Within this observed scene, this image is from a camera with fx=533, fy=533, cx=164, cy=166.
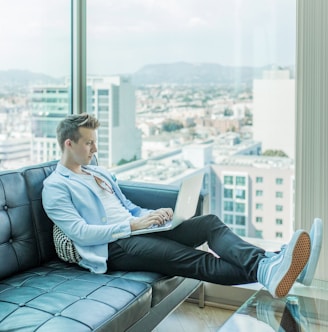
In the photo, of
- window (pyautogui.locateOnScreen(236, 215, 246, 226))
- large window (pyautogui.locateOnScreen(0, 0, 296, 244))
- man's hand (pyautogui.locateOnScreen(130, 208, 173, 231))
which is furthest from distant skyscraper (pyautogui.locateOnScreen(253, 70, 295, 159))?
man's hand (pyautogui.locateOnScreen(130, 208, 173, 231))

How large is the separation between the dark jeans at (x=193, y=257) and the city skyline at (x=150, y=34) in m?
1.18

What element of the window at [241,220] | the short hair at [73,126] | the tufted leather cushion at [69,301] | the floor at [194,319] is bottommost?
the floor at [194,319]

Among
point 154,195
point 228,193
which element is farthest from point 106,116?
point 228,193

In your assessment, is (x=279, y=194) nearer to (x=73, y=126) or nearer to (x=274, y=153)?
(x=274, y=153)

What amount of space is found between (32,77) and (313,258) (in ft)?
6.76

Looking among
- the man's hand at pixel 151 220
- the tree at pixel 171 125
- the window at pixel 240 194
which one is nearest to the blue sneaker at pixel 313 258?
the man's hand at pixel 151 220

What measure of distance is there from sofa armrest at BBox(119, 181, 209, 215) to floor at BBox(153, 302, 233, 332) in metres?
0.63

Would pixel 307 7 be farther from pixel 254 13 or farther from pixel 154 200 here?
pixel 154 200

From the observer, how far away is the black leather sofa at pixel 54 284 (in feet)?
6.62

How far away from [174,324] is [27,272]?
0.96 metres

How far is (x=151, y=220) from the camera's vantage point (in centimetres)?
270

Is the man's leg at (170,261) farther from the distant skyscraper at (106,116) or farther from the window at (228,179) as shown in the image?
the distant skyscraper at (106,116)

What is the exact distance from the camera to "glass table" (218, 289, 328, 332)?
2072 mm

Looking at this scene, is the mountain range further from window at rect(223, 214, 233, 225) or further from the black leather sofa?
window at rect(223, 214, 233, 225)
